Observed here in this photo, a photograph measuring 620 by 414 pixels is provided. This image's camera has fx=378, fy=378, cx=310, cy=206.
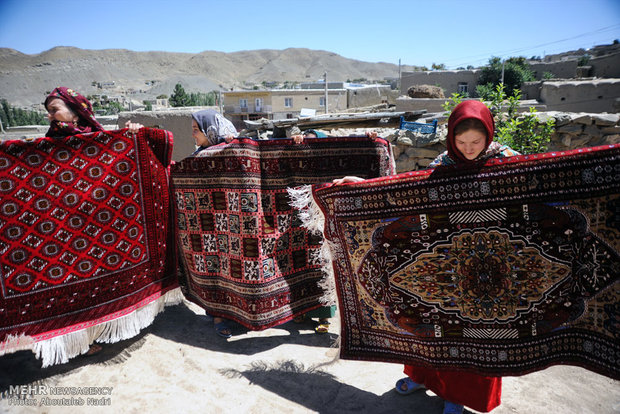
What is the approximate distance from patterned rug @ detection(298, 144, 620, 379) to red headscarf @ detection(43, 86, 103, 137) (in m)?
2.20

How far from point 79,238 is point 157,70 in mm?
108425

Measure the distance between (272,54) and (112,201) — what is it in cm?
13326

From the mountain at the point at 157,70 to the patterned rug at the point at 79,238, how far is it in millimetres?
66433

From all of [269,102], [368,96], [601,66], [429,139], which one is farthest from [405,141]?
[269,102]

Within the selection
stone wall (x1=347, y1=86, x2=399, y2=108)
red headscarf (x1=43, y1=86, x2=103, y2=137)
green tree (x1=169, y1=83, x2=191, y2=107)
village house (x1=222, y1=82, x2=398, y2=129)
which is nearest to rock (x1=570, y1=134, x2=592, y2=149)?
red headscarf (x1=43, y1=86, x2=103, y2=137)

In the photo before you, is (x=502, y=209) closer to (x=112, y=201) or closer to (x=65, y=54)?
(x=112, y=201)

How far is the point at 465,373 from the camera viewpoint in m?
2.38

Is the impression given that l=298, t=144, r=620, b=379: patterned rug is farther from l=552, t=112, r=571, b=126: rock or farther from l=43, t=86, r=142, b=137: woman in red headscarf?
l=552, t=112, r=571, b=126: rock

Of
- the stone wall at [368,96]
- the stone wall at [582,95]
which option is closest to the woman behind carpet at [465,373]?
the stone wall at [582,95]

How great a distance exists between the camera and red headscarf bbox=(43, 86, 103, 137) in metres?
3.09

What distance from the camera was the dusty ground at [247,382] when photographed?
259 cm

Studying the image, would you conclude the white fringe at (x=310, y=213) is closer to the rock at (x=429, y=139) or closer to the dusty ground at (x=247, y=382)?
the dusty ground at (x=247, y=382)

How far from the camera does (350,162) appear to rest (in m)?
3.26

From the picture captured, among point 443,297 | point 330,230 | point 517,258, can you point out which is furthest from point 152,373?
point 517,258
